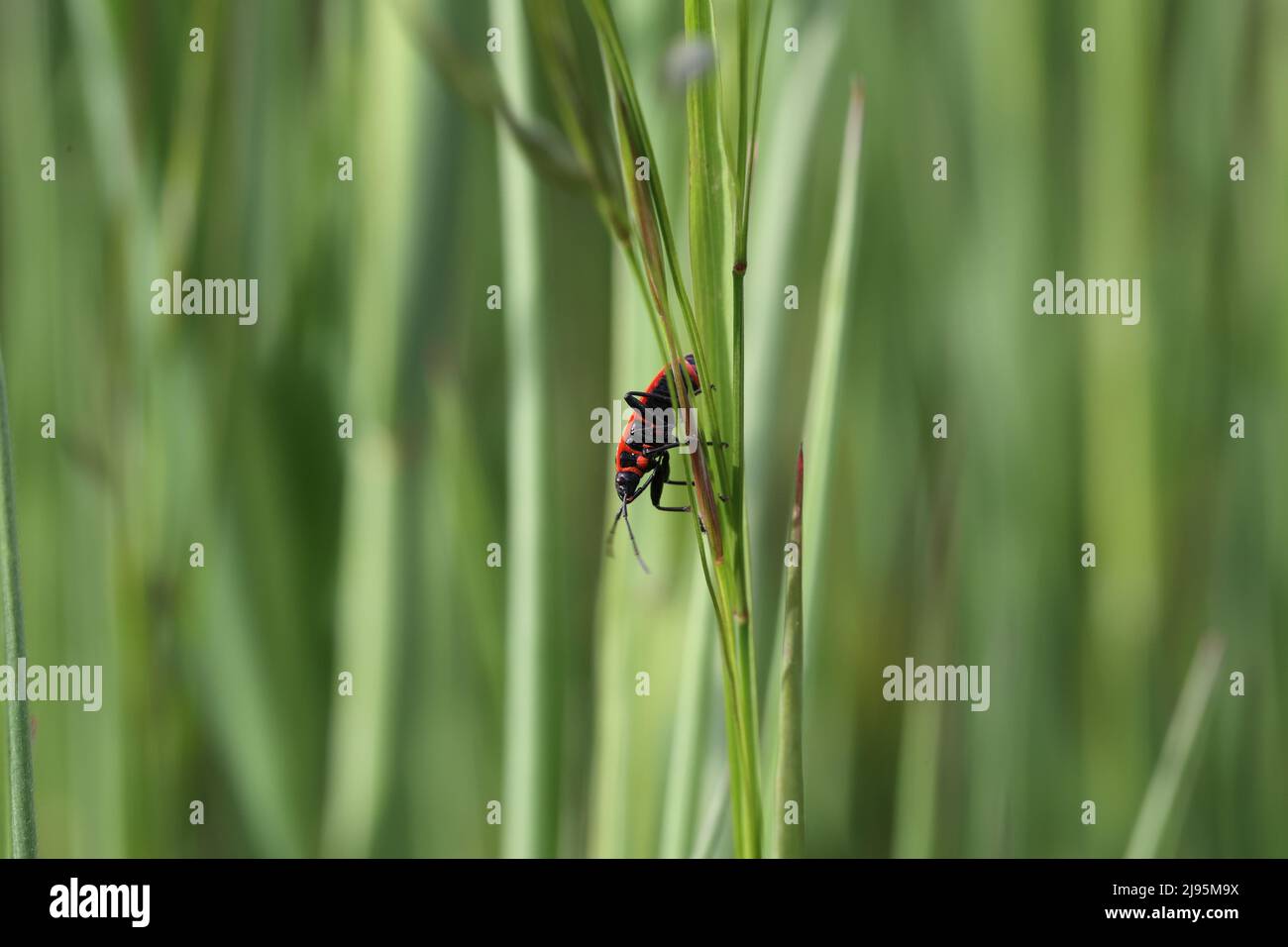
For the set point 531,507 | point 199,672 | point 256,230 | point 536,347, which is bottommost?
point 199,672

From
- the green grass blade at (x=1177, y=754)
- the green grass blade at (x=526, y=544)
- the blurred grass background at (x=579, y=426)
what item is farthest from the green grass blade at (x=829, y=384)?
the green grass blade at (x=1177, y=754)

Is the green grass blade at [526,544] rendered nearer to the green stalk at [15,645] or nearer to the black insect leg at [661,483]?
the black insect leg at [661,483]

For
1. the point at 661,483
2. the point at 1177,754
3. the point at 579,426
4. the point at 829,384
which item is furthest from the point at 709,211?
the point at 1177,754

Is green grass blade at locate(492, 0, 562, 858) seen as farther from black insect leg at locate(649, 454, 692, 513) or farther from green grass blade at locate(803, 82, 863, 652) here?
green grass blade at locate(803, 82, 863, 652)

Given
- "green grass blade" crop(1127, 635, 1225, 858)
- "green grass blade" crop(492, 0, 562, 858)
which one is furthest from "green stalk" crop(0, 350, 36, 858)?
"green grass blade" crop(1127, 635, 1225, 858)

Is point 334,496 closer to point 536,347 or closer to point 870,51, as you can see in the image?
→ point 536,347

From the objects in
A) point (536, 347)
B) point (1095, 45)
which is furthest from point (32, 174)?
point (1095, 45)

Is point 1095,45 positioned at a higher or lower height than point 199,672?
higher
